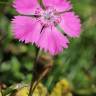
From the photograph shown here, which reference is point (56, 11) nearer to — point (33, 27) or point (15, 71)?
point (33, 27)

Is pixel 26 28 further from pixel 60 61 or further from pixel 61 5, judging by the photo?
pixel 60 61

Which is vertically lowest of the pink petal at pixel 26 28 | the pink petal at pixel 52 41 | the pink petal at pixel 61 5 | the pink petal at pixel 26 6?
the pink petal at pixel 52 41

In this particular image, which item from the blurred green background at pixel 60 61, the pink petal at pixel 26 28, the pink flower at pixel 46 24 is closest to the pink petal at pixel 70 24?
the pink flower at pixel 46 24

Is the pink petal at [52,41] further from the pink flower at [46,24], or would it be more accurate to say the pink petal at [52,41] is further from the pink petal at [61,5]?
the pink petal at [61,5]

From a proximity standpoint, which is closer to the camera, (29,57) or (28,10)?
(28,10)

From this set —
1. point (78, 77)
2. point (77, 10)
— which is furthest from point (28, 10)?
point (77, 10)

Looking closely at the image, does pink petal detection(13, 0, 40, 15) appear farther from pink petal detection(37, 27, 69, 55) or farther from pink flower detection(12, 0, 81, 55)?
pink petal detection(37, 27, 69, 55)
